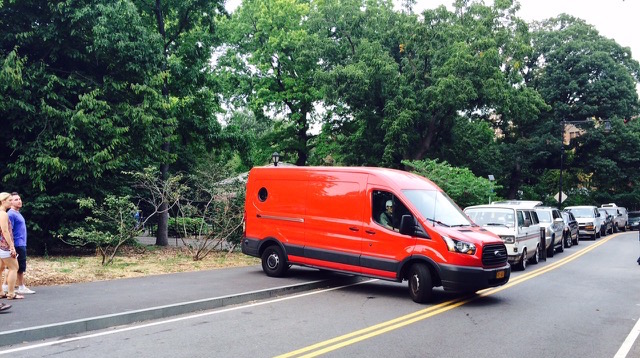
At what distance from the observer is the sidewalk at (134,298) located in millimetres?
7691

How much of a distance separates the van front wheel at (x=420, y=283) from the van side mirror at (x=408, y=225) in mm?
653

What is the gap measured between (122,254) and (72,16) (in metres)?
7.67

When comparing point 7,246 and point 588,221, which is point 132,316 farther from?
point 588,221

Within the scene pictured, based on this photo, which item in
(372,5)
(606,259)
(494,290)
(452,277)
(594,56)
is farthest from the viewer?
(594,56)

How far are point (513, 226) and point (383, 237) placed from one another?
21.4 ft

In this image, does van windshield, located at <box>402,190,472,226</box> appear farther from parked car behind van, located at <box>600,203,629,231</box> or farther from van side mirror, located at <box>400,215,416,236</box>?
parked car behind van, located at <box>600,203,629,231</box>

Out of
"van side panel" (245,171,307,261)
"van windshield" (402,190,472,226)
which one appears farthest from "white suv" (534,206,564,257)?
"van side panel" (245,171,307,261)

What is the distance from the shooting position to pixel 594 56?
4497 cm

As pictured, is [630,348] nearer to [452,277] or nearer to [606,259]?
[452,277]

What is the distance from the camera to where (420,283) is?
34.1ft

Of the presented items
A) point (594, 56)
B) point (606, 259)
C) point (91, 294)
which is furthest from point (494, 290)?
point (594, 56)

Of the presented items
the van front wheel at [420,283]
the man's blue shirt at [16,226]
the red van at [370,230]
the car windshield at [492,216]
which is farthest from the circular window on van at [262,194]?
the car windshield at [492,216]

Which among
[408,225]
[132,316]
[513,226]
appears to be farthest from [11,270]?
[513,226]

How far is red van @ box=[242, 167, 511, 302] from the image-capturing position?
10281mm
